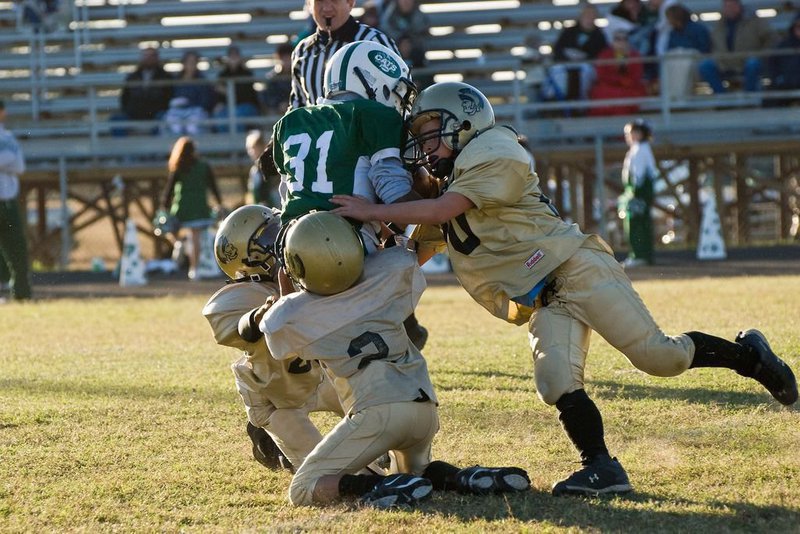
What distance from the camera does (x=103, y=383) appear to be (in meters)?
7.07

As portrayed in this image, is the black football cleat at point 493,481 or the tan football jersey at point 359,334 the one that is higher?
the tan football jersey at point 359,334

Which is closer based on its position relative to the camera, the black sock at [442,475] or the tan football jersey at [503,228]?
the black sock at [442,475]

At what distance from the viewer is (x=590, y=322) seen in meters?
4.59

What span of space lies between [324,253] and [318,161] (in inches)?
18.7

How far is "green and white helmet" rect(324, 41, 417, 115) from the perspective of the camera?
15.7 ft

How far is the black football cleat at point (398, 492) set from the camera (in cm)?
420

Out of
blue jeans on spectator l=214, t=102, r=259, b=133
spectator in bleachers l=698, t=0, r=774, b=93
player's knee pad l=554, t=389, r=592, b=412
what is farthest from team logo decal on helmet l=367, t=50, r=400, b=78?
blue jeans on spectator l=214, t=102, r=259, b=133

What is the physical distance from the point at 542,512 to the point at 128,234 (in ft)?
41.7

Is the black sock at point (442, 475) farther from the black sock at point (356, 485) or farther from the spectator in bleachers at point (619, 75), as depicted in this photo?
the spectator in bleachers at point (619, 75)

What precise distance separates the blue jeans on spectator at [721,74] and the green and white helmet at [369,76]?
1281cm

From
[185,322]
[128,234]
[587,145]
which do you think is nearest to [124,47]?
[128,234]

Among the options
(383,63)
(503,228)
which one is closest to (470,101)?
(383,63)

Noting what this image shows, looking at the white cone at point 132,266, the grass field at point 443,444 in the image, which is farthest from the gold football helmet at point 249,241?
the white cone at point 132,266

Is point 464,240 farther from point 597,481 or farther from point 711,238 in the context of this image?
point 711,238
